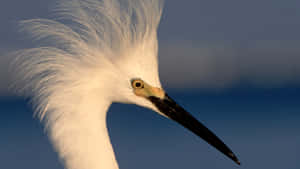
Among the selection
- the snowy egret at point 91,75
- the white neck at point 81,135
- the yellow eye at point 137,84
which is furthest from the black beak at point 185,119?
the white neck at point 81,135

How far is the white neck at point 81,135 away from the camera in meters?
2.21

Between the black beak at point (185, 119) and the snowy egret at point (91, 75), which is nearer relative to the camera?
the snowy egret at point (91, 75)

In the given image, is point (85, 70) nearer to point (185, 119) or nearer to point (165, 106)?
point (165, 106)

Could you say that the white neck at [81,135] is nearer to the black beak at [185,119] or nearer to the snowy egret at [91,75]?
the snowy egret at [91,75]

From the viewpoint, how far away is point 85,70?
228 cm

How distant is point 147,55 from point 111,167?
75 centimetres

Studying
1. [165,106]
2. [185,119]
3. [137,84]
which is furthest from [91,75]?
[185,119]

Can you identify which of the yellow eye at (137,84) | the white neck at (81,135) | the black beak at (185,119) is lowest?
the white neck at (81,135)

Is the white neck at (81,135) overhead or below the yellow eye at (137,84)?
below

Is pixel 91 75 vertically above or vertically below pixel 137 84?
below

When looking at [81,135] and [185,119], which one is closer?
[81,135]

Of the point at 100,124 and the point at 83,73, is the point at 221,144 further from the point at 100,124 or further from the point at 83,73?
the point at 83,73

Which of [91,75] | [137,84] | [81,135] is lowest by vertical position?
[81,135]

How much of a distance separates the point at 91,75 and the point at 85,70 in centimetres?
6
